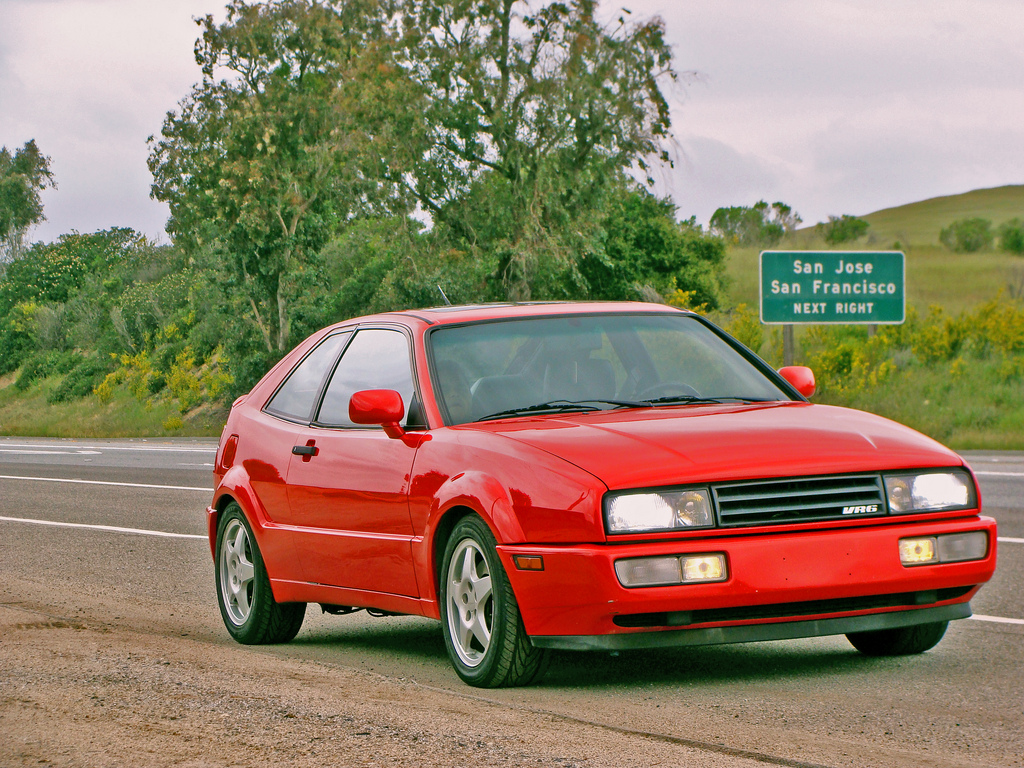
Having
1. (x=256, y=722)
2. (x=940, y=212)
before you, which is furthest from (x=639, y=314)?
(x=940, y=212)

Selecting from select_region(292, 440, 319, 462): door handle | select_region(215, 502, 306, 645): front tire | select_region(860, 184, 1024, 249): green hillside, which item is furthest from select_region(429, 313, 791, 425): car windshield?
select_region(860, 184, 1024, 249): green hillside

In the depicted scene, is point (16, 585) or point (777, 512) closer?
point (777, 512)

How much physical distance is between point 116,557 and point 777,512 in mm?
7840

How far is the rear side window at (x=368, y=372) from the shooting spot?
6.80 m

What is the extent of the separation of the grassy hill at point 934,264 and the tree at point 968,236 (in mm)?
1596

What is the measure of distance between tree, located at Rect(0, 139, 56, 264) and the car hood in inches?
3668

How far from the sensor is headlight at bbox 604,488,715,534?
5.25 meters

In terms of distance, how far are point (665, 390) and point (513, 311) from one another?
86 cm

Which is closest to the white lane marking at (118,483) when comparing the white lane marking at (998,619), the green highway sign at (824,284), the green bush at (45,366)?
the white lane marking at (998,619)

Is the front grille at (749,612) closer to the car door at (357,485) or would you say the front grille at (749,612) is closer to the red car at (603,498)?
the red car at (603,498)

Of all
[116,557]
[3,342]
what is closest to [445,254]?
[116,557]

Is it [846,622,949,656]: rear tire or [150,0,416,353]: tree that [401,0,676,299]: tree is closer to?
[150,0,416,353]: tree

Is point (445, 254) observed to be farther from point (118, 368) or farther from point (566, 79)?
point (118, 368)

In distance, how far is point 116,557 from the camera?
11.9 meters
